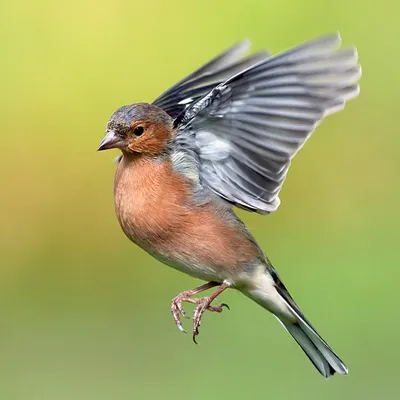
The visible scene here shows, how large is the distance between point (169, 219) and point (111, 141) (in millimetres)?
502

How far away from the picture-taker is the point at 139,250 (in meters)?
11.4

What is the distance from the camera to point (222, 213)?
5.99 meters

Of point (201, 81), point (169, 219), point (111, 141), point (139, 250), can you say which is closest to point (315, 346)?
point (169, 219)

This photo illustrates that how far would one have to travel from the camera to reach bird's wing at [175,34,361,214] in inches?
210

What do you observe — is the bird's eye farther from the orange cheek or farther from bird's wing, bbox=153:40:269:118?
bird's wing, bbox=153:40:269:118

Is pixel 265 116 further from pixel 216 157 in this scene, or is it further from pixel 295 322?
pixel 295 322

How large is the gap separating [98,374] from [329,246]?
2881 millimetres

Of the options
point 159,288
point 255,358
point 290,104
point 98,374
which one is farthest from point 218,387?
point 290,104

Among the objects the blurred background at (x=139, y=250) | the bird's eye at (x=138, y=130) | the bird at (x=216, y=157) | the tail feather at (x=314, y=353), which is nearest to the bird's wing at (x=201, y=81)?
the bird at (x=216, y=157)

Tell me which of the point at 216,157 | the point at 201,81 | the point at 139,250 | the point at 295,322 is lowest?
the point at 139,250

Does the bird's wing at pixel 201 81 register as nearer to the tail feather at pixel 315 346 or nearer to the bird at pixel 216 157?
the bird at pixel 216 157

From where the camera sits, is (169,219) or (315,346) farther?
(315,346)

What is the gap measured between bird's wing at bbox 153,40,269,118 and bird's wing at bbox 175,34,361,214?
3.83 ft

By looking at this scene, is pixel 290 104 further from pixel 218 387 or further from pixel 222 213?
pixel 218 387
